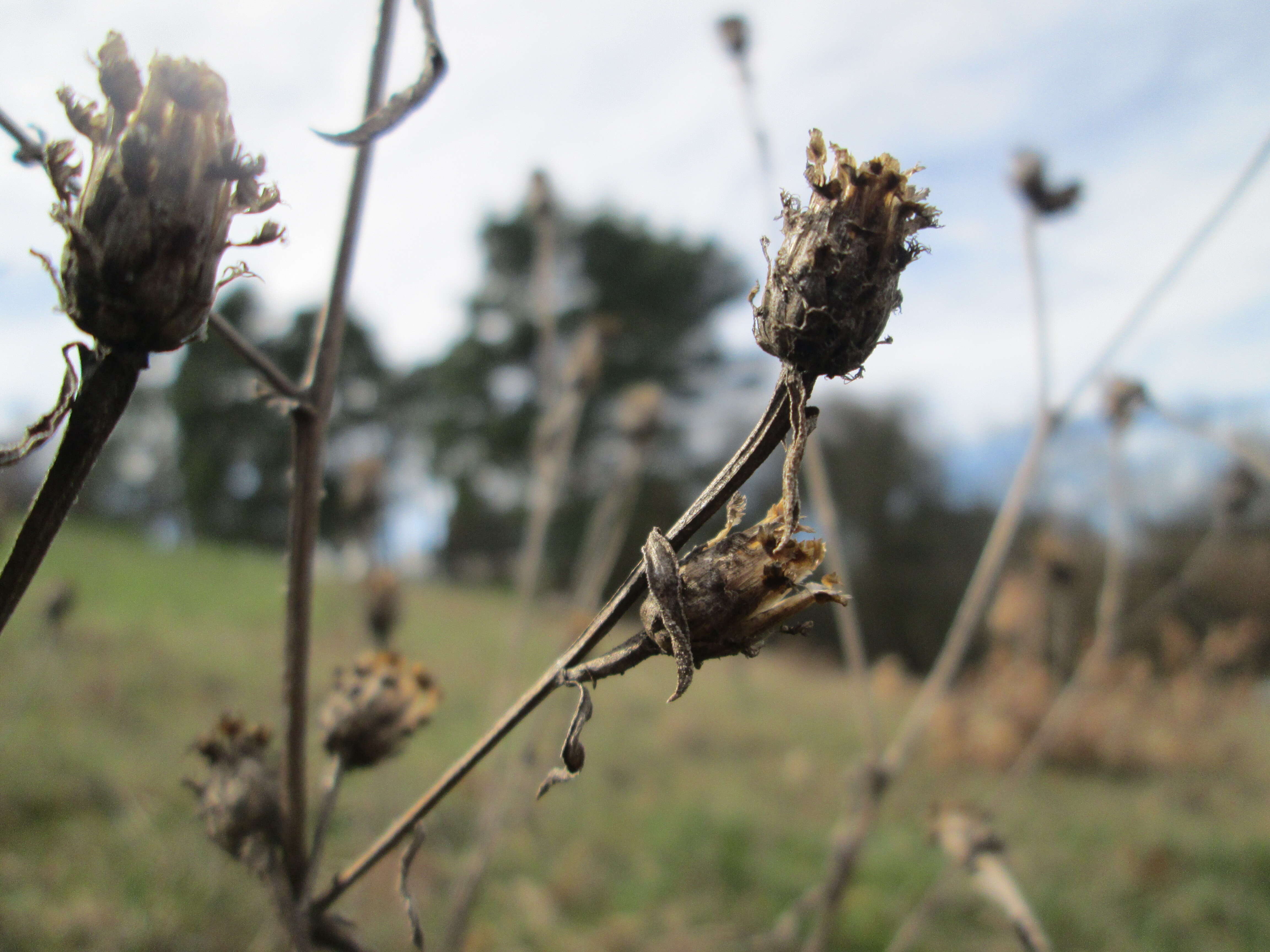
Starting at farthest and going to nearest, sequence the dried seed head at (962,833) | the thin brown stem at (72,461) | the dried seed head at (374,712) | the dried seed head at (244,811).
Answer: the dried seed head at (962,833), the dried seed head at (374,712), the dried seed head at (244,811), the thin brown stem at (72,461)

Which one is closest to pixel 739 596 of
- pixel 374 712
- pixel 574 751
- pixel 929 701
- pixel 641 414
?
pixel 574 751

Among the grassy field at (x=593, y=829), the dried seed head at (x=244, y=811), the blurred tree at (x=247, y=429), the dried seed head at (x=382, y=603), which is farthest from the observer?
the blurred tree at (x=247, y=429)

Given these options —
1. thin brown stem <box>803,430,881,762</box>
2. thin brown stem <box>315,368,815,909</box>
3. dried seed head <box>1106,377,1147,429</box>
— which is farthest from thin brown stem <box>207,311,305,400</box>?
dried seed head <box>1106,377,1147,429</box>

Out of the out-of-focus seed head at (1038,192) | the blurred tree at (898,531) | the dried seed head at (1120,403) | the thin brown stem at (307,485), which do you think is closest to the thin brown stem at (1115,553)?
the dried seed head at (1120,403)

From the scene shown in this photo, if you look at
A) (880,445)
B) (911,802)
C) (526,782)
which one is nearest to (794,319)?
(526,782)

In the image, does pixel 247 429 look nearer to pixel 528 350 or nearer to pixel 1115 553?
pixel 528 350

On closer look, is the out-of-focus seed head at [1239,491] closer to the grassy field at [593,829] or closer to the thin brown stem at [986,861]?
the grassy field at [593,829]

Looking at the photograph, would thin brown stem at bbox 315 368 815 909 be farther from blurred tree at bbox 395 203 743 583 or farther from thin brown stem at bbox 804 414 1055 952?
blurred tree at bbox 395 203 743 583

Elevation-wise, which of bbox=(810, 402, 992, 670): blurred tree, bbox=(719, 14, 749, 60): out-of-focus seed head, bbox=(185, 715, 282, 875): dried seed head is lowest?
bbox=(185, 715, 282, 875): dried seed head
